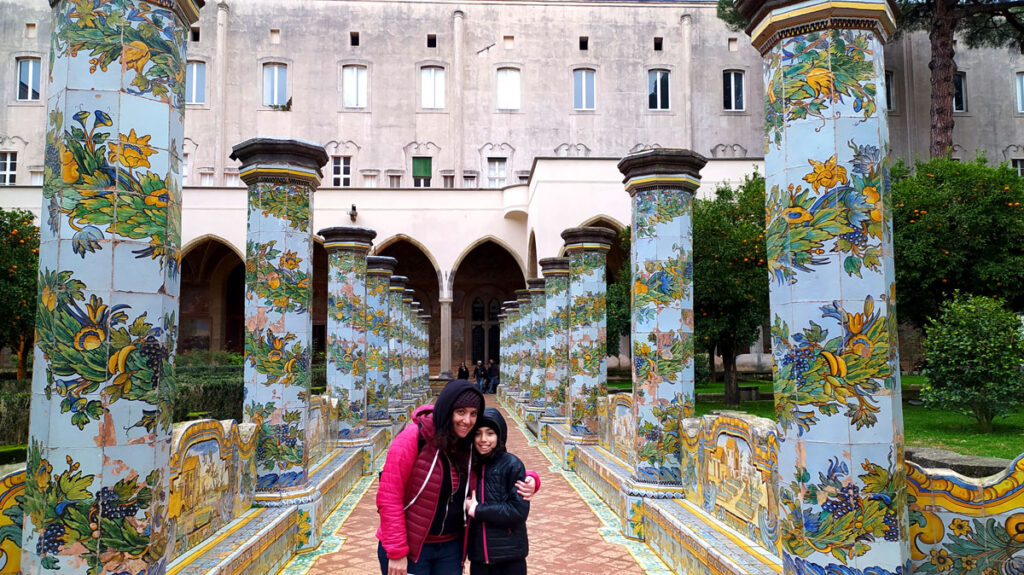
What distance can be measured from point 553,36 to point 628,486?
26.3 meters

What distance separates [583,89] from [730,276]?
1717cm

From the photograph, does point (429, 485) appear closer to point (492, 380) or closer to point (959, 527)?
point (959, 527)

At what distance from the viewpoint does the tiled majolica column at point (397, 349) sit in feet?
51.1

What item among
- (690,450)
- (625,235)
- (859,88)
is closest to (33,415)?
(859,88)

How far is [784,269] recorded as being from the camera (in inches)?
146

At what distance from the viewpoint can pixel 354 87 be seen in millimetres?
29625

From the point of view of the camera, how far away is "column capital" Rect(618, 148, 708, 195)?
6.78m

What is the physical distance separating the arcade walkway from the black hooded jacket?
104 inches

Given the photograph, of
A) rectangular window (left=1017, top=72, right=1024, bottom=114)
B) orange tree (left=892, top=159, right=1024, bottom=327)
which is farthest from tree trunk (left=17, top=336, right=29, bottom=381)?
rectangular window (left=1017, top=72, right=1024, bottom=114)

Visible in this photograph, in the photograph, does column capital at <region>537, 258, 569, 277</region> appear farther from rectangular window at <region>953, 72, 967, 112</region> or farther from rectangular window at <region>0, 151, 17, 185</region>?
rectangular window at <region>953, 72, 967, 112</region>

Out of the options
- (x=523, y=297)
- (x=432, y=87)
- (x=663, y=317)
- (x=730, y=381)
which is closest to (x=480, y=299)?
(x=432, y=87)

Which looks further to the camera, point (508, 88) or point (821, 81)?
point (508, 88)

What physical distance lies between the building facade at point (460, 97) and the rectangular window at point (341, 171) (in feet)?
0.31

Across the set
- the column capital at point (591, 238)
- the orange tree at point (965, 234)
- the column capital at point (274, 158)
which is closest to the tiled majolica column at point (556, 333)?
the column capital at point (591, 238)
